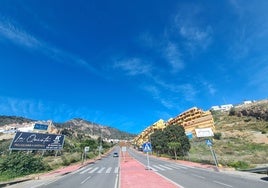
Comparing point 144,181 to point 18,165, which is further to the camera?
point 18,165

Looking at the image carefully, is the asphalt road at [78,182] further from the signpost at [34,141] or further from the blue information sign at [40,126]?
the blue information sign at [40,126]

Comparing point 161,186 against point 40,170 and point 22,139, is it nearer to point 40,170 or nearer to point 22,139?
point 40,170

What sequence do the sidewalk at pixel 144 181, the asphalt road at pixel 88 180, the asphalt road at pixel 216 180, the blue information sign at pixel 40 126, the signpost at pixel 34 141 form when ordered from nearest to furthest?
the asphalt road at pixel 216 180 → the sidewalk at pixel 144 181 → the asphalt road at pixel 88 180 → the signpost at pixel 34 141 → the blue information sign at pixel 40 126

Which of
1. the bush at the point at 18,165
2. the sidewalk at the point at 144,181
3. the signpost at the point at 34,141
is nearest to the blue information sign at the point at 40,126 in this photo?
the signpost at the point at 34,141

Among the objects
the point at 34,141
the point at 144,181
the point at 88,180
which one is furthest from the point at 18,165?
the point at 144,181

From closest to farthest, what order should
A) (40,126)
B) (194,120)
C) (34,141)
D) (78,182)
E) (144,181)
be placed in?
(144,181) → (78,182) → (34,141) → (40,126) → (194,120)

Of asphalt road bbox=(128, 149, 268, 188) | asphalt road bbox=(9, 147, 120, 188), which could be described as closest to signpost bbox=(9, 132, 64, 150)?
asphalt road bbox=(9, 147, 120, 188)

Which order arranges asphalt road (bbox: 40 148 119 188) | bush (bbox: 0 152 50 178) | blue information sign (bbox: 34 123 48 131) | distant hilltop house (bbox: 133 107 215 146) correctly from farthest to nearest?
distant hilltop house (bbox: 133 107 215 146) → blue information sign (bbox: 34 123 48 131) → bush (bbox: 0 152 50 178) → asphalt road (bbox: 40 148 119 188)

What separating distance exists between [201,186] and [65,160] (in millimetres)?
30381

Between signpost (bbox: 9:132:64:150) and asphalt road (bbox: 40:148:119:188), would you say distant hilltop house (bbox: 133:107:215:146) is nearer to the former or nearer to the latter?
signpost (bbox: 9:132:64:150)

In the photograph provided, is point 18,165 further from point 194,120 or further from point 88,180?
point 194,120

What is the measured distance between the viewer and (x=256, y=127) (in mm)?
76250

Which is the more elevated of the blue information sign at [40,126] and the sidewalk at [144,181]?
the blue information sign at [40,126]

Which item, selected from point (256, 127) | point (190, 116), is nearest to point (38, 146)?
point (256, 127)
